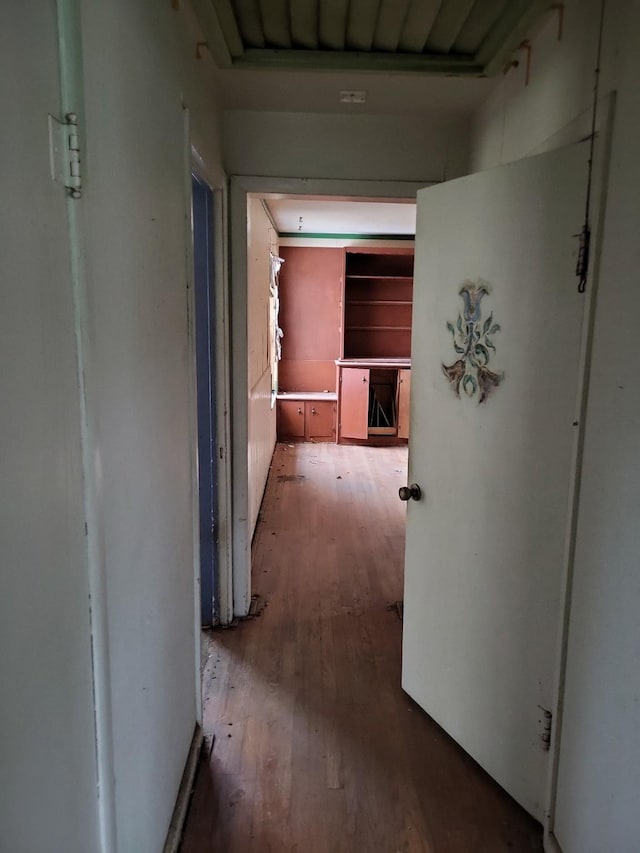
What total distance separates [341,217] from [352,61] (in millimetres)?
3730

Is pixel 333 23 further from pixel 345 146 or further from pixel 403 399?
pixel 403 399

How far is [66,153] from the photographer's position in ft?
2.84

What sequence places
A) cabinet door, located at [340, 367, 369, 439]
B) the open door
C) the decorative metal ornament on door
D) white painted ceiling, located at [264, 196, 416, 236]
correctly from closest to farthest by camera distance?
the decorative metal ornament on door < the open door < white painted ceiling, located at [264, 196, 416, 236] < cabinet door, located at [340, 367, 369, 439]

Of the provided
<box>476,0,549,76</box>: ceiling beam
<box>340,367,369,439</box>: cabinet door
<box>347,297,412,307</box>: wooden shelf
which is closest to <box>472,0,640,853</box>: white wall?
<box>476,0,549,76</box>: ceiling beam

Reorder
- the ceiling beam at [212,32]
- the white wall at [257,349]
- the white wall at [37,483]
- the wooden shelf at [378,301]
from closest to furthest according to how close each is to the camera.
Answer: the white wall at [37,483] → the ceiling beam at [212,32] → the white wall at [257,349] → the wooden shelf at [378,301]

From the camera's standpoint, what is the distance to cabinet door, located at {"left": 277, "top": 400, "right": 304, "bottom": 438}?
22.3ft

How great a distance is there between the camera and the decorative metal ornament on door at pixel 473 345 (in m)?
1.79

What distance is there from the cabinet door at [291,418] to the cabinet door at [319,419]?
0.08 m

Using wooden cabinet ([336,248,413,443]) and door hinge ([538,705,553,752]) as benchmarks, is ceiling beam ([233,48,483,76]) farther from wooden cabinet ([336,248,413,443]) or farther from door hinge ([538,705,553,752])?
wooden cabinet ([336,248,413,443])

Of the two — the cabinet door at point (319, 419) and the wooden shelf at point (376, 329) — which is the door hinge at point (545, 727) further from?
the wooden shelf at point (376, 329)

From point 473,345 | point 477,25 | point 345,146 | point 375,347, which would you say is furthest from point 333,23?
point 375,347

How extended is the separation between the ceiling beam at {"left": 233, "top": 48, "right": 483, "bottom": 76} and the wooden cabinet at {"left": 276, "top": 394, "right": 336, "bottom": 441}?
478 centimetres

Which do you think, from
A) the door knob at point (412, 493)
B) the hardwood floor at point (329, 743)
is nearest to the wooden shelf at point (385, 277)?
the hardwood floor at point (329, 743)

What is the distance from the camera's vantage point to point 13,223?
704 mm
